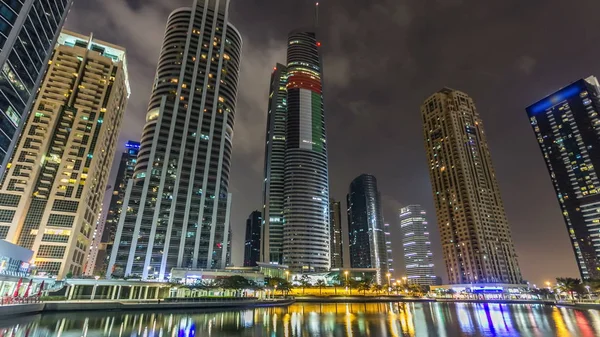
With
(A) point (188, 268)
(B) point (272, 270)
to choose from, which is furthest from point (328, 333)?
(B) point (272, 270)

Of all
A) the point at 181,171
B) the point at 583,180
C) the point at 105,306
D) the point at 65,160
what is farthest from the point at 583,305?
the point at 65,160

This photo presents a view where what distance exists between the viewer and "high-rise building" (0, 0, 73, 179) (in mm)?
61250

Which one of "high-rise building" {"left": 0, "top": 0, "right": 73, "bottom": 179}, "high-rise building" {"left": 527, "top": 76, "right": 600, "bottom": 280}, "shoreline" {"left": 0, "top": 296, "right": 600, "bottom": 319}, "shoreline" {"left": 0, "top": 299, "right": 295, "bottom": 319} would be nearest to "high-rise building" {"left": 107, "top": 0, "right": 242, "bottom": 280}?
"shoreline" {"left": 0, "top": 296, "right": 600, "bottom": 319}

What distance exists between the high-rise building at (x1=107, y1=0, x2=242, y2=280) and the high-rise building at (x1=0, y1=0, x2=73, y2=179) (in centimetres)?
9037

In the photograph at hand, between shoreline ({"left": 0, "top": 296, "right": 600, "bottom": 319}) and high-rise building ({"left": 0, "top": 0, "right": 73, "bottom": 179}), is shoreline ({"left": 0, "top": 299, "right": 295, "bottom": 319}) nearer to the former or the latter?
shoreline ({"left": 0, "top": 296, "right": 600, "bottom": 319})

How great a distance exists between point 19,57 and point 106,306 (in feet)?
197

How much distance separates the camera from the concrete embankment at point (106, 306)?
56.6m

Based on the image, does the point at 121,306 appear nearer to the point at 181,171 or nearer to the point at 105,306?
the point at 105,306

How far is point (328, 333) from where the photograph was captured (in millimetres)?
45844

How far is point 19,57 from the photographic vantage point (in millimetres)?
65562

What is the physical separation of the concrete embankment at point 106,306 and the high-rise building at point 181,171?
229ft

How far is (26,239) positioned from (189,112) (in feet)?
320

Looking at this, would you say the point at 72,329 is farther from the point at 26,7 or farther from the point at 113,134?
the point at 113,134

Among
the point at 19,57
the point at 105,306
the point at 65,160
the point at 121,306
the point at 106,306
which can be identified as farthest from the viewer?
the point at 65,160
